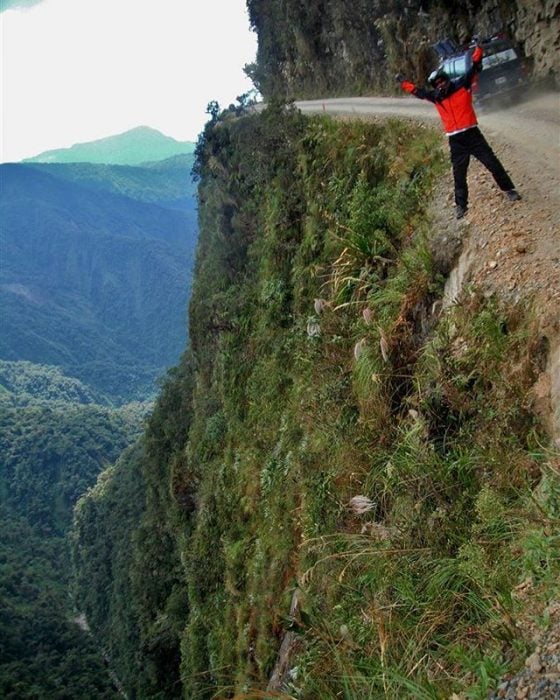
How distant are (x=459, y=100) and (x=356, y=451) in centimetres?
391

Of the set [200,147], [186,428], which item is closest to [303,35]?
[200,147]

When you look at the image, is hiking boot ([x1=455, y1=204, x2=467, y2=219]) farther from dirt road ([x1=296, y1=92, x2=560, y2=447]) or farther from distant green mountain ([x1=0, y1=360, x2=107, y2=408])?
distant green mountain ([x1=0, y1=360, x2=107, y2=408])

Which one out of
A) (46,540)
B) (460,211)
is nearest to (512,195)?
(460,211)

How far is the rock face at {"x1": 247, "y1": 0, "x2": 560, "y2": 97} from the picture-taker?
1149 centimetres

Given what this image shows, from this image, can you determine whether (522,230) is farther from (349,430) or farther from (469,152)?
(349,430)

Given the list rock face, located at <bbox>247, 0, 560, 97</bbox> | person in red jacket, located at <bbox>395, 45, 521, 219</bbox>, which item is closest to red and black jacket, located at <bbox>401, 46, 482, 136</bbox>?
person in red jacket, located at <bbox>395, 45, 521, 219</bbox>

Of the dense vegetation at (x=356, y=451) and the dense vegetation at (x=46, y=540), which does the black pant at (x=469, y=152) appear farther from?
the dense vegetation at (x=46, y=540)

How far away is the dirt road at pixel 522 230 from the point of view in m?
4.80

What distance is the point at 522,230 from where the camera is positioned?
602 cm

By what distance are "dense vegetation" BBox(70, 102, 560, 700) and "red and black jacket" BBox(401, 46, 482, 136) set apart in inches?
53.7

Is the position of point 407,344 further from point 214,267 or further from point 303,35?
point 303,35

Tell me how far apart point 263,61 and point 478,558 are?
35.0 m

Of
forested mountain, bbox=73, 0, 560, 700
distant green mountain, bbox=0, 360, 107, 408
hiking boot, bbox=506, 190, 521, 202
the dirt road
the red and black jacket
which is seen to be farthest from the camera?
distant green mountain, bbox=0, 360, 107, 408

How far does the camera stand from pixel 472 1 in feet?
45.1
